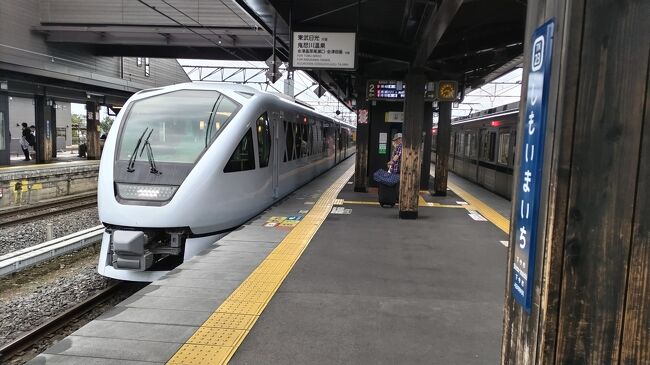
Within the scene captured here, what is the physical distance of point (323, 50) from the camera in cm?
891

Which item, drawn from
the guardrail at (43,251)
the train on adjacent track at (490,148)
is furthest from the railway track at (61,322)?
the train on adjacent track at (490,148)

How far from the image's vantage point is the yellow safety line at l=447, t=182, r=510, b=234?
850 centimetres

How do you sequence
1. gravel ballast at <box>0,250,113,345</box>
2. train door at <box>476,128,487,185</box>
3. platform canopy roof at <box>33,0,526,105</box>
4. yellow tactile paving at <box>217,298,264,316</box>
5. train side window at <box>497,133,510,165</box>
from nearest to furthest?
yellow tactile paving at <box>217,298,264,316</box> < gravel ballast at <box>0,250,113,345</box> < platform canopy roof at <box>33,0,526,105</box> < train side window at <box>497,133,510,165</box> < train door at <box>476,128,487,185</box>

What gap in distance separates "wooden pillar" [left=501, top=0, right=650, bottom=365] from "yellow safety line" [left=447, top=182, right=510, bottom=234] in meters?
5.54

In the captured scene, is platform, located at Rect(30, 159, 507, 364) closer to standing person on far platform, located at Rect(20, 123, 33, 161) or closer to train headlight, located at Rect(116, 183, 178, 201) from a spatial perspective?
train headlight, located at Rect(116, 183, 178, 201)

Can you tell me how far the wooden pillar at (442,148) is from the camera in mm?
12633

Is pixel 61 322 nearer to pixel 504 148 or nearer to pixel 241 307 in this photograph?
pixel 241 307

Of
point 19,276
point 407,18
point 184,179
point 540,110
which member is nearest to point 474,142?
point 407,18

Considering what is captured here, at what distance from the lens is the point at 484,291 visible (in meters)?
4.79

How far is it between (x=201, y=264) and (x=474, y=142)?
42.5 feet

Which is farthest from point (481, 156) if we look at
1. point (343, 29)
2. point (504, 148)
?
point (343, 29)

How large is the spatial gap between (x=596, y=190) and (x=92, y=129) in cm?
2727

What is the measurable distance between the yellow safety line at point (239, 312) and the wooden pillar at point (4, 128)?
16586 mm

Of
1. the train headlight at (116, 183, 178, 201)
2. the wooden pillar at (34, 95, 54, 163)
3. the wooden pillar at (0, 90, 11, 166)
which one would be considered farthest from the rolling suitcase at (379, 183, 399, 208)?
the wooden pillar at (34, 95, 54, 163)
